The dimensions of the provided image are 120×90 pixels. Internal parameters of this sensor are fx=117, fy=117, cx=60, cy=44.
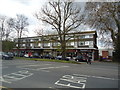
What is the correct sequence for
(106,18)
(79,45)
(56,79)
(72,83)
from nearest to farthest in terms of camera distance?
(72,83) < (56,79) < (106,18) < (79,45)

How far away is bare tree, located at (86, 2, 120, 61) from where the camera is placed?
2354 cm

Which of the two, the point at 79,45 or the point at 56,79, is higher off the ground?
the point at 79,45

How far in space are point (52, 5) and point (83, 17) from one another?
294 inches

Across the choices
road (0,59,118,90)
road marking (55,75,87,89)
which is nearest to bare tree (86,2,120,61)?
road (0,59,118,90)

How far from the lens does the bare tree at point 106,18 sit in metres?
23.5

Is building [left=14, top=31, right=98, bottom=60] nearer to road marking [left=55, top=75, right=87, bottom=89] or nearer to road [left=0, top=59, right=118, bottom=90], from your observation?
road [left=0, top=59, right=118, bottom=90]

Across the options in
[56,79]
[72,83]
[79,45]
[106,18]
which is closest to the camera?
[72,83]

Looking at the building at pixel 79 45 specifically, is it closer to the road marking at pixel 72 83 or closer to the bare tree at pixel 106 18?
the bare tree at pixel 106 18

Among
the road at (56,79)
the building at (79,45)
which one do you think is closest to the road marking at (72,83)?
the road at (56,79)

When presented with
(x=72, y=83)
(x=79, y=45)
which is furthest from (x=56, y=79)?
(x=79, y=45)

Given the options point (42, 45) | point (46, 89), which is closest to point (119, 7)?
point (46, 89)

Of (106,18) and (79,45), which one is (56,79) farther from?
(79,45)

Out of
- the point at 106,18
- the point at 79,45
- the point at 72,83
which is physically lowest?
the point at 72,83

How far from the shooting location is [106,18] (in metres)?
24.5
